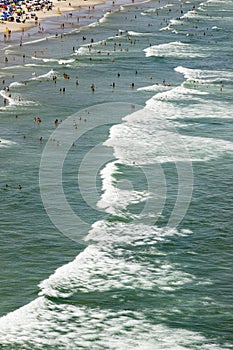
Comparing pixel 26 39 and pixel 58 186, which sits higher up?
pixel 26 39

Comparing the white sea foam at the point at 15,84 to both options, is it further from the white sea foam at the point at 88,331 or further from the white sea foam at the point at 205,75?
the white sea foam at the point at 88,331

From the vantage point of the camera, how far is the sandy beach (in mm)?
117031

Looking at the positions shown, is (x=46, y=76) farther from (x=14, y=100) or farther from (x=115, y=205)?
(x=115, y=205)

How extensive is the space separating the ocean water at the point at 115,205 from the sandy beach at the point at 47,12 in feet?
93.8

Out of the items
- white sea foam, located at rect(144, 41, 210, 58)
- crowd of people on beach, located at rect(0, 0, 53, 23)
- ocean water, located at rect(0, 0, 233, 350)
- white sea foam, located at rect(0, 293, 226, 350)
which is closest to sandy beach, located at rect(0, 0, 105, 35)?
crowd of people on beach, located at rect(0, 0, 53, 23)

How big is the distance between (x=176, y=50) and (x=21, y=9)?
4072cm

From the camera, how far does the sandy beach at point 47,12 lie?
11703cm

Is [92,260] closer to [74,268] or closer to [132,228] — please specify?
[74,268]

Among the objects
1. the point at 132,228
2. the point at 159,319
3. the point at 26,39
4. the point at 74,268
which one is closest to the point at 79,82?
the point at 26,39

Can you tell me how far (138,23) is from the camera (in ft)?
429

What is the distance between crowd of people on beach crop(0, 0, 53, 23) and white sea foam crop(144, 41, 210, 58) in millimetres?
30385

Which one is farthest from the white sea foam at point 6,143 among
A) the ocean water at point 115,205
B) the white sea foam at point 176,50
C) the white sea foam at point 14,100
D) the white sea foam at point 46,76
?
the white sea foam at point 176,50

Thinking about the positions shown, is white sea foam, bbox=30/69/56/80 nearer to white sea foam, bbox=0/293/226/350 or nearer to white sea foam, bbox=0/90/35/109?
white sea foam, bbox=0/90/35/109

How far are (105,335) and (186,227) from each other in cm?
1252
